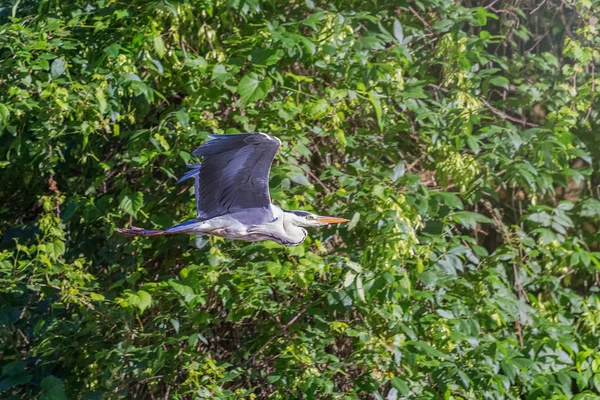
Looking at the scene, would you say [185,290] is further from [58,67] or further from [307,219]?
[58,67]

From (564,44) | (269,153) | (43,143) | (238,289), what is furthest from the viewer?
(564,44)

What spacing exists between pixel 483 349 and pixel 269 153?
1386 millimetres

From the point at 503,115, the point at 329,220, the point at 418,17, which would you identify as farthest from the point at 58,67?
the point at 503,115

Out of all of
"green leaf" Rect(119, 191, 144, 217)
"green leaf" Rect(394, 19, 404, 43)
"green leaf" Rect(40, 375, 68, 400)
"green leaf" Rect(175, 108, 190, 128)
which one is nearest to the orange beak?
"green leaf" Rect(175, 108, 190, 128)

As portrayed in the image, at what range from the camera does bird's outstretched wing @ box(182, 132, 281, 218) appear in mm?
3090

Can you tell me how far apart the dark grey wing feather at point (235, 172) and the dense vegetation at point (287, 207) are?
0.46m

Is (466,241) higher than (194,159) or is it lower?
lower

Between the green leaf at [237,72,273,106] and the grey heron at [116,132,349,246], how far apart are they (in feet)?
1.28

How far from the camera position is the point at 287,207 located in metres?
3.77

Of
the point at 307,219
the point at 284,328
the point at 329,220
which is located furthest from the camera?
the point at 284,328

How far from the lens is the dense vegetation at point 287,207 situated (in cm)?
385

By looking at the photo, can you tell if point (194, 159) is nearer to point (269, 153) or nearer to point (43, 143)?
point (43, 143)

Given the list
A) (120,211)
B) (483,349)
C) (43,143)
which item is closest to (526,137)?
(483,349)

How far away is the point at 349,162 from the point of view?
4305mm
